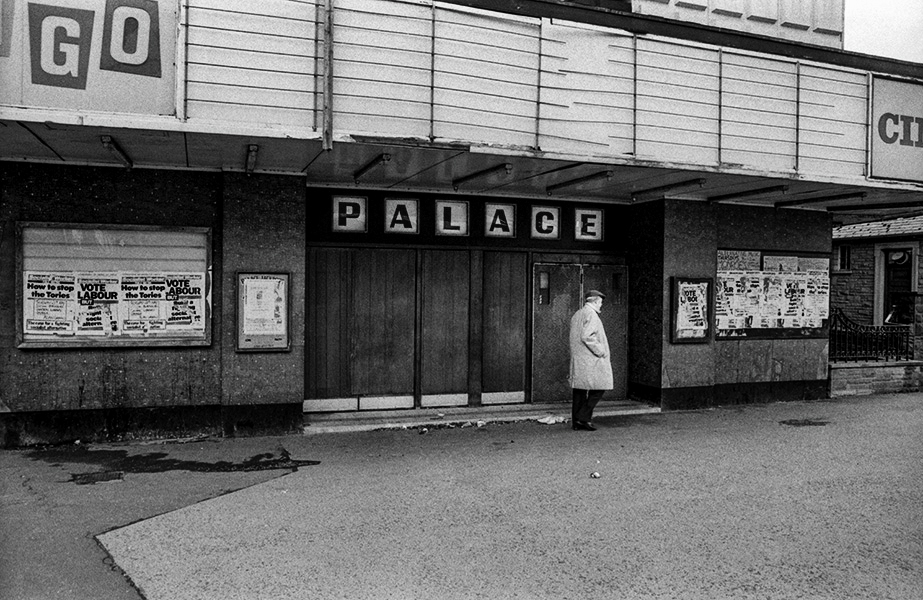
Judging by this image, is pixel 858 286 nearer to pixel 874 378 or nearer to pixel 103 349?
pixel 874 378

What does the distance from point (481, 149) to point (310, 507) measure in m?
4.03

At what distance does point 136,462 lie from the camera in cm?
782

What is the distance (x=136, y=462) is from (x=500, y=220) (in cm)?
584

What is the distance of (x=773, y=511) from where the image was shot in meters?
6.33

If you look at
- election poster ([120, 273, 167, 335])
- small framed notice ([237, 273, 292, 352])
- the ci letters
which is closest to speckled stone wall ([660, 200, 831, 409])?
small framed notice ([237, 273, 292, 352])

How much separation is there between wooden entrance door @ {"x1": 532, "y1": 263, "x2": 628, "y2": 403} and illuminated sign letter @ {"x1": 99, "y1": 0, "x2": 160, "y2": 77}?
606 cm

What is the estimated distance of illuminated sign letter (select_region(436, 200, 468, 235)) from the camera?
10.6 m

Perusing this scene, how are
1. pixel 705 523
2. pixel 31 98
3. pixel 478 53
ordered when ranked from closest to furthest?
pixel 705 523 < pixel 31 98 < pixel 478 53

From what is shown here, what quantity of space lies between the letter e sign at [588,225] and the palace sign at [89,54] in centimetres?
634

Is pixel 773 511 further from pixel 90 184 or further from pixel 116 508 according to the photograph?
pixel 90 184

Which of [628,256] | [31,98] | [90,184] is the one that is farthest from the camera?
[628,256]

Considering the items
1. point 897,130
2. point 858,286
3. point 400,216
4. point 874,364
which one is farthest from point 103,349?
point 858,286

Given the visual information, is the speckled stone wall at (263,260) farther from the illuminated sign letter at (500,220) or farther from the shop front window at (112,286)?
the illuminated sign letter at (500,220)

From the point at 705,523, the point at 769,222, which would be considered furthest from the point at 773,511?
the point at 769,222
